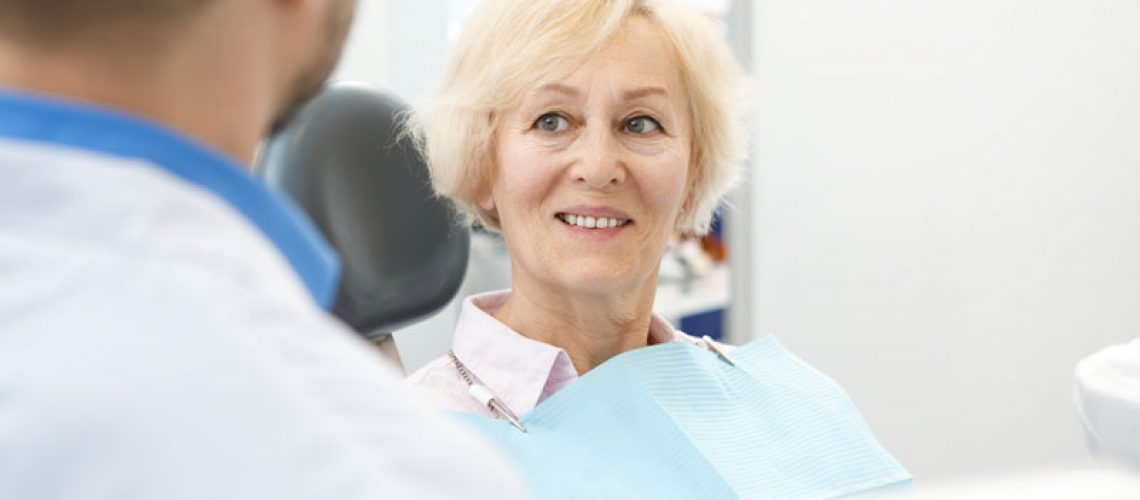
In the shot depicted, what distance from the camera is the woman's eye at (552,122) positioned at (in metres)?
1.50

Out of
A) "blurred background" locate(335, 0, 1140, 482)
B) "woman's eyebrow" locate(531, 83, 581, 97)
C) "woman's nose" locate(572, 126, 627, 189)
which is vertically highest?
"woman's eyebrow" locate(531, 83, 581, 97)

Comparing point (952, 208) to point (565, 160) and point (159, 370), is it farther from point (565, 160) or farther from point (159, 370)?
point (159, 370)

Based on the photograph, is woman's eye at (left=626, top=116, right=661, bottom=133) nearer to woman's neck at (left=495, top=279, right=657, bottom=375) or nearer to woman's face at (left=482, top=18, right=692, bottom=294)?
woman's face at (left=482, top=18, right=692, bottom=294)

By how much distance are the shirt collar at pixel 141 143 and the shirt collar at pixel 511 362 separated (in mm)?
1023

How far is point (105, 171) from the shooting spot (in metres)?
0.38

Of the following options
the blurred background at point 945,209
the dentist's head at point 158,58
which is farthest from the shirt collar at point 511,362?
the blurred background at point 945,209

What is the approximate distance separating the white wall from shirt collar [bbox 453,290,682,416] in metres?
1.88

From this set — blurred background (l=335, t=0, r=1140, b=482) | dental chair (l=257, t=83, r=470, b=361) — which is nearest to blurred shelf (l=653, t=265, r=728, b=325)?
blurred background (l=335, t=0, r=1140, b=482)

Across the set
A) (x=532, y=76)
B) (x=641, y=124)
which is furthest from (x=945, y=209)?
(x=532, y=76)

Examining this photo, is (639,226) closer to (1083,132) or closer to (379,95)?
(379,95)

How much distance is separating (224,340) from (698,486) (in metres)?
1.09

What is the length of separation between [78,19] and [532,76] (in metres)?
1.08

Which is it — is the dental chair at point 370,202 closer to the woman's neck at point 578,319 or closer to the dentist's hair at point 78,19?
the woman's neck at point 578,319

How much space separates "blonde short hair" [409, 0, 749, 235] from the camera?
1.47 m
